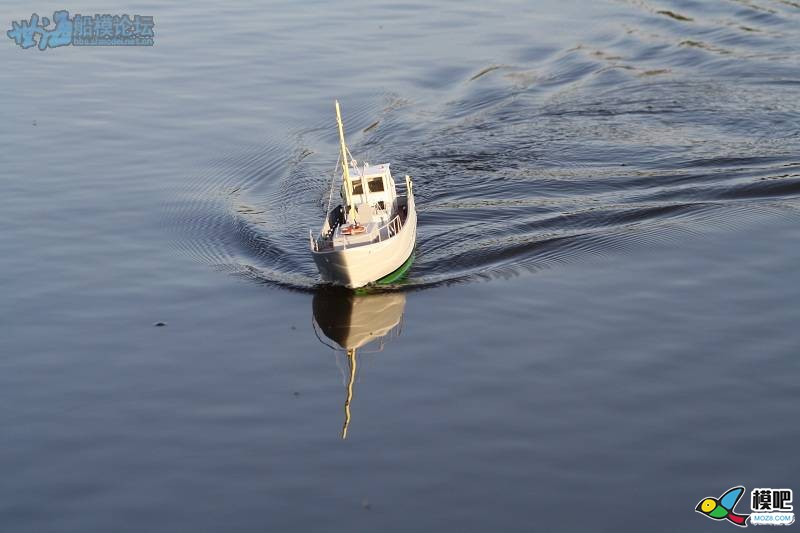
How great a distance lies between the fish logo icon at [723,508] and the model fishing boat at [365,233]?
17.2m

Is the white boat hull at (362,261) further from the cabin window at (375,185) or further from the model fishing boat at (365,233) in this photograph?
the cabin window at (375,185)

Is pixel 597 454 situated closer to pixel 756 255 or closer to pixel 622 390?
pixel 622 390

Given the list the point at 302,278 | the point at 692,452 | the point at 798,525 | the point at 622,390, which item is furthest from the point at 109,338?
the point at 798,525

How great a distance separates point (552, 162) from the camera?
51.6 m

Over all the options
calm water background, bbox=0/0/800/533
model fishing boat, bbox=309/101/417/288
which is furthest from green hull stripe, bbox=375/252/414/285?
calm water background, bbox=0/0/800/533

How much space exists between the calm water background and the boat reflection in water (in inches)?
25.2

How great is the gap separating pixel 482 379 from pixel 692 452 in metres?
7.36

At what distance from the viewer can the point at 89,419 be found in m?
32.5

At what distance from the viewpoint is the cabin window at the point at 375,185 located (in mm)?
44438

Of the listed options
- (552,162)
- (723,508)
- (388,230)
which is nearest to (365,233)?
(388,230)

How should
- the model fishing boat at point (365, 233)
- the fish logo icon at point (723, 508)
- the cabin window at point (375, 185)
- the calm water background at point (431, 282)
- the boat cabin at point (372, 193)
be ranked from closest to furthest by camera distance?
the fish logo icon at point (723, 508)
the calm water background at point (431, 282)
the model fishing boat at point (365, 233)
the boat cabin at point (372, 193)
the cabin window at point (375, 185)

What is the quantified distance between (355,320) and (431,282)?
3.71 m

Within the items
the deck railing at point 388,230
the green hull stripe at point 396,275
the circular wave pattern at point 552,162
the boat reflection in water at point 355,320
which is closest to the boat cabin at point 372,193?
the deck railing at point 388,230

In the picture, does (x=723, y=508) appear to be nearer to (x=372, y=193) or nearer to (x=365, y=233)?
(x=365, y=233)
